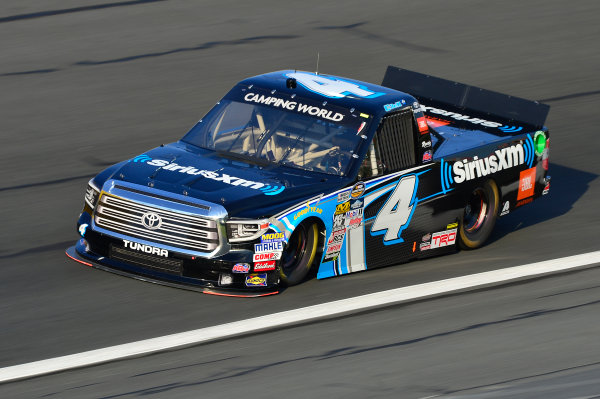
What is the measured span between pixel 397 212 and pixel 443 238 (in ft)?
2.52

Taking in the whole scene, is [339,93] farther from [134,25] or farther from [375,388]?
[134,25]

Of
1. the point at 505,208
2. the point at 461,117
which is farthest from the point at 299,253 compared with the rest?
the point at 461,117

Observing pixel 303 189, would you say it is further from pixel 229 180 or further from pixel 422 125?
pixel 422 125

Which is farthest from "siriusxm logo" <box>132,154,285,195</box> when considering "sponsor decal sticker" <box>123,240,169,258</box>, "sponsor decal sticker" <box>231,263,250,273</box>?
"sponsor decal sticker" <box>123,240,169,258</box>

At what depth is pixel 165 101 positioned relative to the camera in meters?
15.1

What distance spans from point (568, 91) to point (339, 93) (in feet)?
23.1

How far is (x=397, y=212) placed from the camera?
31.8ft

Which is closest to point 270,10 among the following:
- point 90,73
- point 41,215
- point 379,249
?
point 90,73

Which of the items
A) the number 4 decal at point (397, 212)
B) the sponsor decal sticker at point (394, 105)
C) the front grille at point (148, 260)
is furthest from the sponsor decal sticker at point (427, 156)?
the front grille at point (148, 260)

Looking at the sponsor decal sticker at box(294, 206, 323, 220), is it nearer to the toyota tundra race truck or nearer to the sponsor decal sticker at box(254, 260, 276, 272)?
the toyota tundra race truck

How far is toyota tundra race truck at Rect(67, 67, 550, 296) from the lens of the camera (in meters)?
8.68

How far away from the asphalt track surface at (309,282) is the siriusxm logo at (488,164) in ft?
2.41

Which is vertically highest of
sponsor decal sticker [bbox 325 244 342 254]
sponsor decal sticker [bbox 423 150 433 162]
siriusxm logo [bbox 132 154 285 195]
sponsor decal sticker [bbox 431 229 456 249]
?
siriusxm logo [bbox 132 154 285 195]

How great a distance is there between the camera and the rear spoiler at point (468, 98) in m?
11.3
